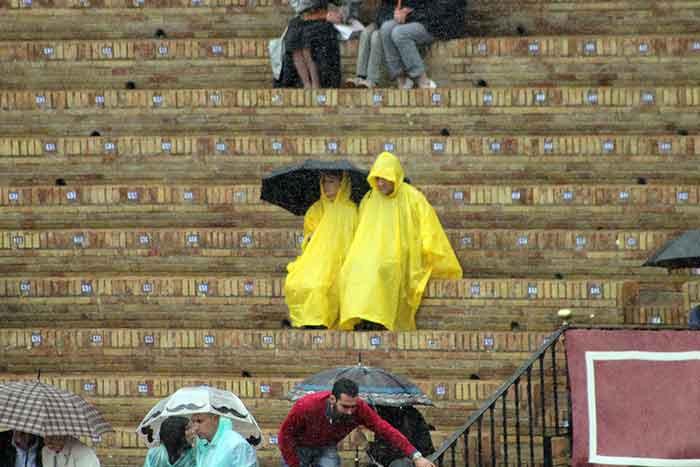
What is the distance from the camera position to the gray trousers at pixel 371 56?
22719 mm

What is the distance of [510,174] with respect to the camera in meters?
21.7

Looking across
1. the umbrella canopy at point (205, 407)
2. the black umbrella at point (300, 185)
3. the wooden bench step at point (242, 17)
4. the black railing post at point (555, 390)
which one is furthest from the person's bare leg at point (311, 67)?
the umbrella canopy at point (205, 407)

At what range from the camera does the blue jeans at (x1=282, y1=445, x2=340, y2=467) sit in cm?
1562

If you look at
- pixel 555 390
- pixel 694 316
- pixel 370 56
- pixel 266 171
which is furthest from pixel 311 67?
pixel 555 390

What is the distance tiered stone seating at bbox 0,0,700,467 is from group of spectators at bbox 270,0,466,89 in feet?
0.92

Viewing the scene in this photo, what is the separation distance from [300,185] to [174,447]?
616cm

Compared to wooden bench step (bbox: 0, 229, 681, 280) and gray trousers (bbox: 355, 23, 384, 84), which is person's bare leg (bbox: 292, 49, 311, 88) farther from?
wooden bench step (bbox: 0, 229, 681, 280)

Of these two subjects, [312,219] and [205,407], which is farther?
[312,219]

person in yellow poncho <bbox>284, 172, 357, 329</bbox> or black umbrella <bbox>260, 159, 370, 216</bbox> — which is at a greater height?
black umbrella <bbox>260, 159, 370, 216</bbox>

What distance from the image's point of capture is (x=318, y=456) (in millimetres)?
15664

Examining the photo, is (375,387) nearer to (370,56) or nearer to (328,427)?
(328,427)

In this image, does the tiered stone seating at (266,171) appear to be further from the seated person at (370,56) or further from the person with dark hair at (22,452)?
the person with dark hair at (22,452)

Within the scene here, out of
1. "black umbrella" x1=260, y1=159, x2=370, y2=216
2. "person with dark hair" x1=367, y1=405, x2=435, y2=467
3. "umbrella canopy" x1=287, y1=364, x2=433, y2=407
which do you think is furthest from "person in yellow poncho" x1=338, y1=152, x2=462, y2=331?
"person with dark hair" x1=367, y1=405, x2=435, y2=467

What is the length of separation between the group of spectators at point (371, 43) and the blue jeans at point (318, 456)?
741 cm
